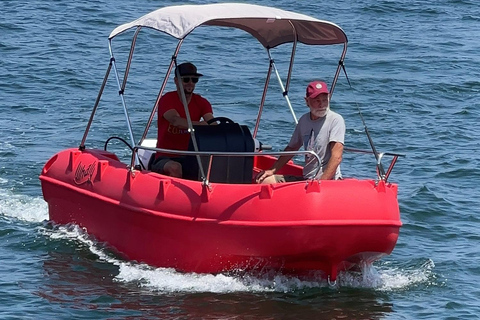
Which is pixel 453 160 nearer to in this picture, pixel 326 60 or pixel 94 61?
pixel 326 60

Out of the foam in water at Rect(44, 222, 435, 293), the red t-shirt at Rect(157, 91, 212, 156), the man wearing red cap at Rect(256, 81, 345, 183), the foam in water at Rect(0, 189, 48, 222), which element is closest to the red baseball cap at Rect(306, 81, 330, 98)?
the man wearing red cap at Rect(256, 81, 345, 183)

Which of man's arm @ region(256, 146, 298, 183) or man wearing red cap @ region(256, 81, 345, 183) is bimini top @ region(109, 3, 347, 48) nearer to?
man wearing red cap @ region(256, 81, 345, 183)

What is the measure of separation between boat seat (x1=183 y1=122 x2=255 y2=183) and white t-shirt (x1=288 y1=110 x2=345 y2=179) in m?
0.53

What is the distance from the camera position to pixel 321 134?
8.95 meters

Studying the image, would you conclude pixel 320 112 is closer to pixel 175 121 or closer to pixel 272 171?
pixel 272 171

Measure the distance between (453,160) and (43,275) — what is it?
7.02 m

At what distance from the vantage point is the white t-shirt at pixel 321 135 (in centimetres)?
886

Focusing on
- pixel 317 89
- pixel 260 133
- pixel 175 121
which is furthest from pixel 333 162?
pixel 260 133

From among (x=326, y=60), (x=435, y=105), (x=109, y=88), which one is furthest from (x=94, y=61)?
(x=435, y=105)

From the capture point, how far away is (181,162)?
9516 millimetres

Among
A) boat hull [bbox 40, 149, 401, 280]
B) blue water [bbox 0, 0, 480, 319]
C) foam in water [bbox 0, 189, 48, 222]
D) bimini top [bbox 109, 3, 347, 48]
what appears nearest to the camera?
boat hull [bbox 40, 149, 401, 280]

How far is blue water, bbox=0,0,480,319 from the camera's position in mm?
8742

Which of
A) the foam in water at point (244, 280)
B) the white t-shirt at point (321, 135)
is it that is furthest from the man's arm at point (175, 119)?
the foam in water at point (244, 280)

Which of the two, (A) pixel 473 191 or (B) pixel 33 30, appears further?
(B) pixel 33 30
